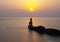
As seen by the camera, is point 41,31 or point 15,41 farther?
point 41,31

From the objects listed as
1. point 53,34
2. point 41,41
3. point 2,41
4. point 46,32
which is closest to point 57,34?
point 53,34

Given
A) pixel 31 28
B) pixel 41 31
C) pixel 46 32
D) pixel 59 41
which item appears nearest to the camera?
pixel 59 41

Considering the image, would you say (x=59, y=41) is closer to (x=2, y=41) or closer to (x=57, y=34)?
(x=57, y=34)

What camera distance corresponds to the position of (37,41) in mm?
31328

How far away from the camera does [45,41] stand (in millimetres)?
31188

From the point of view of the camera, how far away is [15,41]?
3102cm

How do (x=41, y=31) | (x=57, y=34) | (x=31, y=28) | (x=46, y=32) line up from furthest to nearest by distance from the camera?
(x=31, y=28) → (x=41, y=31) → (x=46, y=32) → (x=57, y=34)

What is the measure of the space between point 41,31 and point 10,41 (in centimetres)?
1682

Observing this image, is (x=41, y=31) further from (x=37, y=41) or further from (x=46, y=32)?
(x=37, y=41)

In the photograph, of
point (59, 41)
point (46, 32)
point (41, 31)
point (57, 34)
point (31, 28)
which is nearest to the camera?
point (59, 41)

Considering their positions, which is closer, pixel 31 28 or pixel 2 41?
pixel 2 41

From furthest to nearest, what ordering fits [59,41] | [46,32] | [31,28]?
[31,28] → [46,32] → [59,41]

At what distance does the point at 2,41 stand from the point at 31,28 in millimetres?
27253

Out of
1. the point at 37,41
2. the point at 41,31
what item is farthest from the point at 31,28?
the point at 37,41
